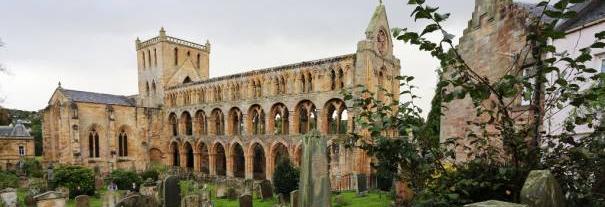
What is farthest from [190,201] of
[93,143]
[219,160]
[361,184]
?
[219,160]

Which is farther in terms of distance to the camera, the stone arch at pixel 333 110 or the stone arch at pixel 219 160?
the stone arch at pixel 219 160

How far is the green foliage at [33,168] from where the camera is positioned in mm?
30844

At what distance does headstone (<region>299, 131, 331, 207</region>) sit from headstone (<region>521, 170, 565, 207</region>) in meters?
4.68

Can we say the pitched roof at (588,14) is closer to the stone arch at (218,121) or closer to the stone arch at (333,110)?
the stone arch at (333,110)

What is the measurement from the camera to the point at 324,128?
24.6 meters

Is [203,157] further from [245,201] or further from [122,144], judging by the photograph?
[245,201]

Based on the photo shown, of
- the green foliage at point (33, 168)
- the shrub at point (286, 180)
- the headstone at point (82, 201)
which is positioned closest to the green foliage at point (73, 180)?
the headstone at point (82, 201)

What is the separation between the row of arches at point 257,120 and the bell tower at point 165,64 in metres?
3.45

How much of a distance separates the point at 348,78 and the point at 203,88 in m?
15.0

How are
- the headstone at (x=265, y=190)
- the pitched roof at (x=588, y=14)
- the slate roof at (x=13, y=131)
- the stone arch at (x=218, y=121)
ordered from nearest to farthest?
the pitched roof at (x=588, y=14) < the headstone at (x=265, y=190) < the stone arch at (x=218, y=121) < the slate roof at (x=13, y=131)

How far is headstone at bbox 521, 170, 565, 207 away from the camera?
9.88 feet

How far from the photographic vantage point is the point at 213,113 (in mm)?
32000

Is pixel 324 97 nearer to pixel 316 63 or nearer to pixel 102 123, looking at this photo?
pixel 316 63

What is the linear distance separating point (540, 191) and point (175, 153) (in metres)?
37.4
